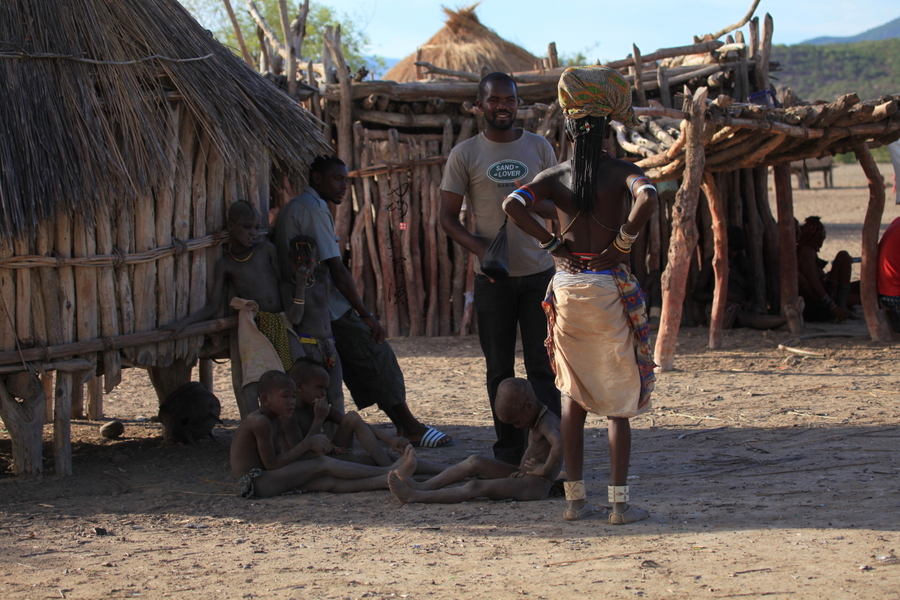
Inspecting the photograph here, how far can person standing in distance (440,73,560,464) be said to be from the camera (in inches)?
161

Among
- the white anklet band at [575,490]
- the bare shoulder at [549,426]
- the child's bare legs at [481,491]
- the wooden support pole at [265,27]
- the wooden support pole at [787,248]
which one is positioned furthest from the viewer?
the wooden support pole at [265,27]

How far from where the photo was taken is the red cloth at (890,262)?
7.51 metres

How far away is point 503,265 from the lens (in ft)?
12.5

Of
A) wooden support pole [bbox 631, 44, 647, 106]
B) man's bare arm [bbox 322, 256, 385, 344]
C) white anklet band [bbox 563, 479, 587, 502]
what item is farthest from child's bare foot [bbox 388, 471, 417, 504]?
wooden support pole [bbox 631, 44, 647, 106]

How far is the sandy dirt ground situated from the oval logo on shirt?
1484 millimetres

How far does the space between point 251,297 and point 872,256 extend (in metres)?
5.79

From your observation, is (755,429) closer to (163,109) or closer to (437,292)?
(163,109)

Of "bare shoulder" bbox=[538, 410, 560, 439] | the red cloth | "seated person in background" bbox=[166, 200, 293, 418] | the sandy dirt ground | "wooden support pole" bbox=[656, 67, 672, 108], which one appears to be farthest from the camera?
"wooden support pole" bbox=[656, 67, 672, 108]

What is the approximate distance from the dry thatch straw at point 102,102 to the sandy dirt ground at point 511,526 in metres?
1.43

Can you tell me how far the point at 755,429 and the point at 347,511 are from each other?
8.27 feet

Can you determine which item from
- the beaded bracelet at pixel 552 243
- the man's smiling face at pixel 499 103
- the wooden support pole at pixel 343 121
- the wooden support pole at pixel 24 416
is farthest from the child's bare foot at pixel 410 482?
the wooden support pole at pixel 343 121

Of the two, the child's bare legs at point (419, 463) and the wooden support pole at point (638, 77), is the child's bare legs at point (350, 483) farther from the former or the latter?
the wooden support pole at point (638, 77)

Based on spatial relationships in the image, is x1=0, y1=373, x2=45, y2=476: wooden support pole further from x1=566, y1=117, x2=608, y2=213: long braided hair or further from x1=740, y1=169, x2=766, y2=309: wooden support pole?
x1=740, y1=169, x2=766, y2=309: wooden support pole

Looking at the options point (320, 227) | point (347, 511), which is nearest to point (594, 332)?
point (347, 511)
